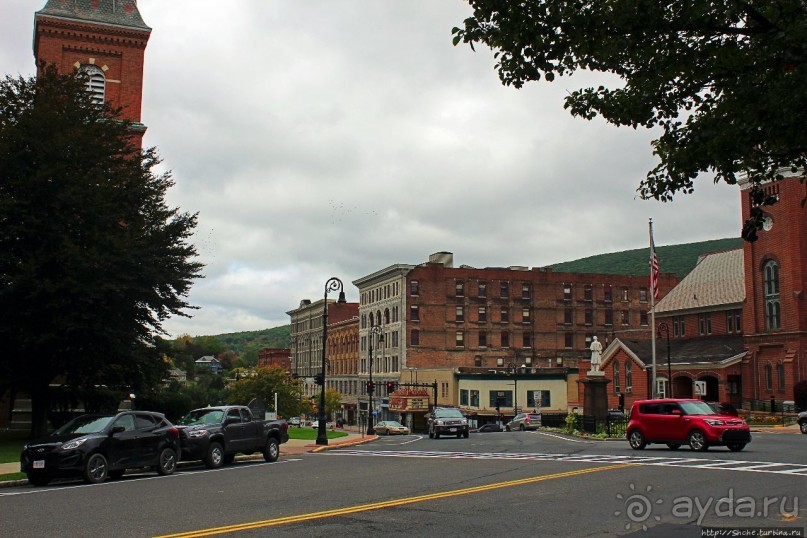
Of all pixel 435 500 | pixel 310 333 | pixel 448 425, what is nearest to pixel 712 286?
pixel 448 425

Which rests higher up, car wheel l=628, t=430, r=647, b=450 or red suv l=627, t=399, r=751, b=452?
red suv l=627, t=399, r=751, b=452

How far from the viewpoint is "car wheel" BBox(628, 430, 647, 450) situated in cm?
2698

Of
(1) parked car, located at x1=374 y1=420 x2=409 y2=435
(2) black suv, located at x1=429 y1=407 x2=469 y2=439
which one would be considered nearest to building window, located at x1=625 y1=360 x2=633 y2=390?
(1) parked car, located at x1=374 y1=420 x2=409 y2=435

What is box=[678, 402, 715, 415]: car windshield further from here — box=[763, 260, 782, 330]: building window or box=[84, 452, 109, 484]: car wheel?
box=[763, 260, 782, 330]: building window

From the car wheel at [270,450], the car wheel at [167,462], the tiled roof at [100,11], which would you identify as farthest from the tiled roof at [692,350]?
the car wheel at [167,462]

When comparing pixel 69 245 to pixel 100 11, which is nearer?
pixel 69 245

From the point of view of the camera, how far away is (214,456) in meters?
22.8

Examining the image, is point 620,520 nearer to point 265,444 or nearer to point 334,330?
point 265,444

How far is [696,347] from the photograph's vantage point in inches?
2657

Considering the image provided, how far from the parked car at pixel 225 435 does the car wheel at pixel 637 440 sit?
12010 mm

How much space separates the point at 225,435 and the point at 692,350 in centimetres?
5311

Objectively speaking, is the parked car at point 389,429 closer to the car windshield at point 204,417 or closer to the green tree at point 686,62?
the car windshield at point 204,417

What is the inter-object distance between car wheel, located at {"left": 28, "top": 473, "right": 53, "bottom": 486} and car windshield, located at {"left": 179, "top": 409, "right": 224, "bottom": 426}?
17.8 feet

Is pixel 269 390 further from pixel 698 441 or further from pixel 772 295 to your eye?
pixel 698 441
